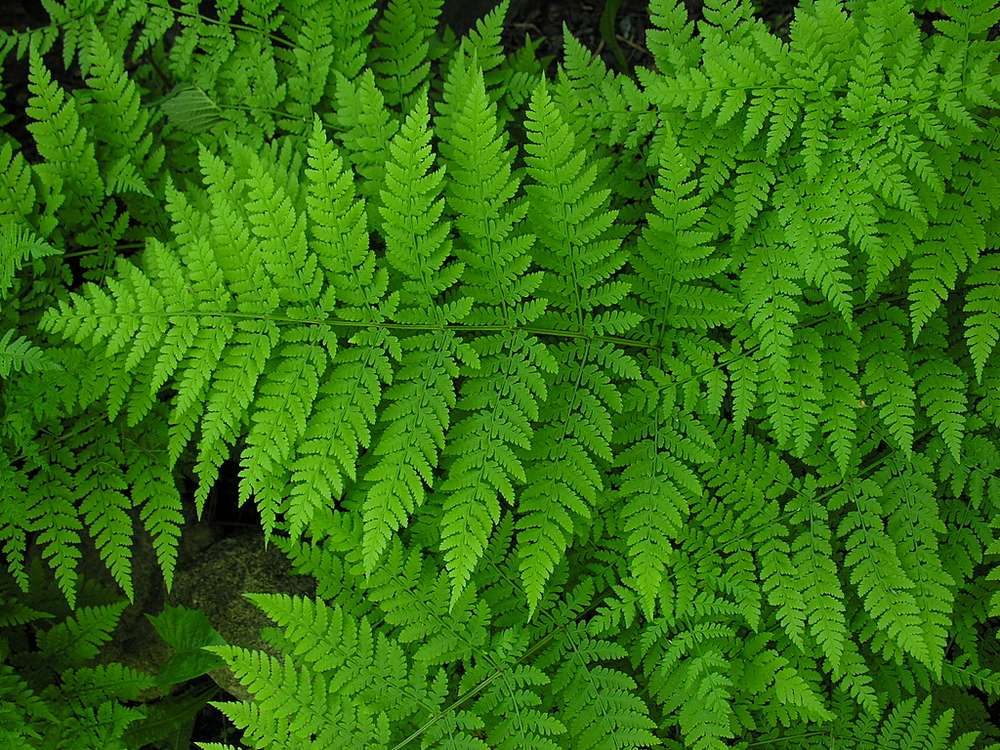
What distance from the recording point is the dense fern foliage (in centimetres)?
312

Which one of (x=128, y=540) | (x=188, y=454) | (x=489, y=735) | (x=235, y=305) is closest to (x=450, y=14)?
(x=235, y=305)

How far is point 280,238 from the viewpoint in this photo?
3193mm

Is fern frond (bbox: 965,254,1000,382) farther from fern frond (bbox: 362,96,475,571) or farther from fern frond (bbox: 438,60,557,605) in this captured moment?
fern frond (bbox: 362,96,475,571)

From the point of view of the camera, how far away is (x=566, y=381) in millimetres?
3459

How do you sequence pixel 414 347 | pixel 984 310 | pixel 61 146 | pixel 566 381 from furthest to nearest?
pixel 61 146 < pixel 566 381 < pixel 414 347 < pixel 984 310

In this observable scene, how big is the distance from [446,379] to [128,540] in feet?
5.26

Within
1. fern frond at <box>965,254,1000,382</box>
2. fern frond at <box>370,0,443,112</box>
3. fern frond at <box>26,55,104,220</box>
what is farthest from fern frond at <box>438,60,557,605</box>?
fern frond at <box>26,55,104,220</box>

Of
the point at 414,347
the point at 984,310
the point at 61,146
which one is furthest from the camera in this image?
the point at 61,146

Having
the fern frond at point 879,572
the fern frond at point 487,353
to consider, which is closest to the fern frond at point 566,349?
the fern frond at point 487,353

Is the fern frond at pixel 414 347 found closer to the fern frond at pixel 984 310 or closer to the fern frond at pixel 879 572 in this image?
the fern frond at pixel 879 572

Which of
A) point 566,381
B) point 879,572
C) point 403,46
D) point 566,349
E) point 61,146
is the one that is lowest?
point 879,572

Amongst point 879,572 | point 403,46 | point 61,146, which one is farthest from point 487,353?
point 61,146

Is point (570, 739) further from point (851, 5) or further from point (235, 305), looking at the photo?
point (851, 5)

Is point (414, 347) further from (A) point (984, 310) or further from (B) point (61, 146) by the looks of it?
(A) point (984, 310)
